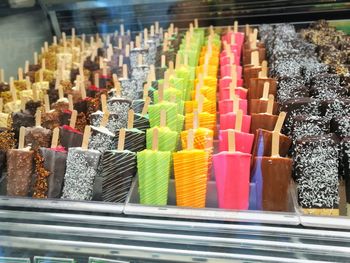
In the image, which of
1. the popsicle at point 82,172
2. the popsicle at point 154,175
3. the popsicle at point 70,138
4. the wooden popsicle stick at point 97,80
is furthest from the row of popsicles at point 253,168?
the wooden popsicle stick at point 97,80

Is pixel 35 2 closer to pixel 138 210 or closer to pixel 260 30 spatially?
pixel 260 30


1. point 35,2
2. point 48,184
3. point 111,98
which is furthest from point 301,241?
point 35,2

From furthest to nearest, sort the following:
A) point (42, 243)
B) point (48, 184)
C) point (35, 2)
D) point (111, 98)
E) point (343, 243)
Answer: point (35, 2) < point (111, 98) < point (48, 184) < point (42, 243) < point (343, 243)

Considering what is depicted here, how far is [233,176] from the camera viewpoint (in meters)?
1.77

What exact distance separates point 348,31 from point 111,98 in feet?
5.87

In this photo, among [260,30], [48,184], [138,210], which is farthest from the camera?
[260,30]

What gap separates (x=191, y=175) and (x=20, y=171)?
0.74 meters

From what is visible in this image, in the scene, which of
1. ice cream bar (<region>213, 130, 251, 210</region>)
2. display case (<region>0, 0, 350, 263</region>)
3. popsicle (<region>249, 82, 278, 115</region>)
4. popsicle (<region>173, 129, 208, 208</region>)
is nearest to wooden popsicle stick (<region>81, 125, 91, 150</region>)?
display case (<region>0, 0, 350, 263</region>)

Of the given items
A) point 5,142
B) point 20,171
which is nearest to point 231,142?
point 20,171

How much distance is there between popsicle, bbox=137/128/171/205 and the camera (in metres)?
1.84

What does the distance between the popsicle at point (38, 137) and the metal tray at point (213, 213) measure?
522mm

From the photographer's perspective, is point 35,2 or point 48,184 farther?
point 35,2

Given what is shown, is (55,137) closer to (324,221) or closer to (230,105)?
(230,105)

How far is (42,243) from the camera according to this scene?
163 cm
